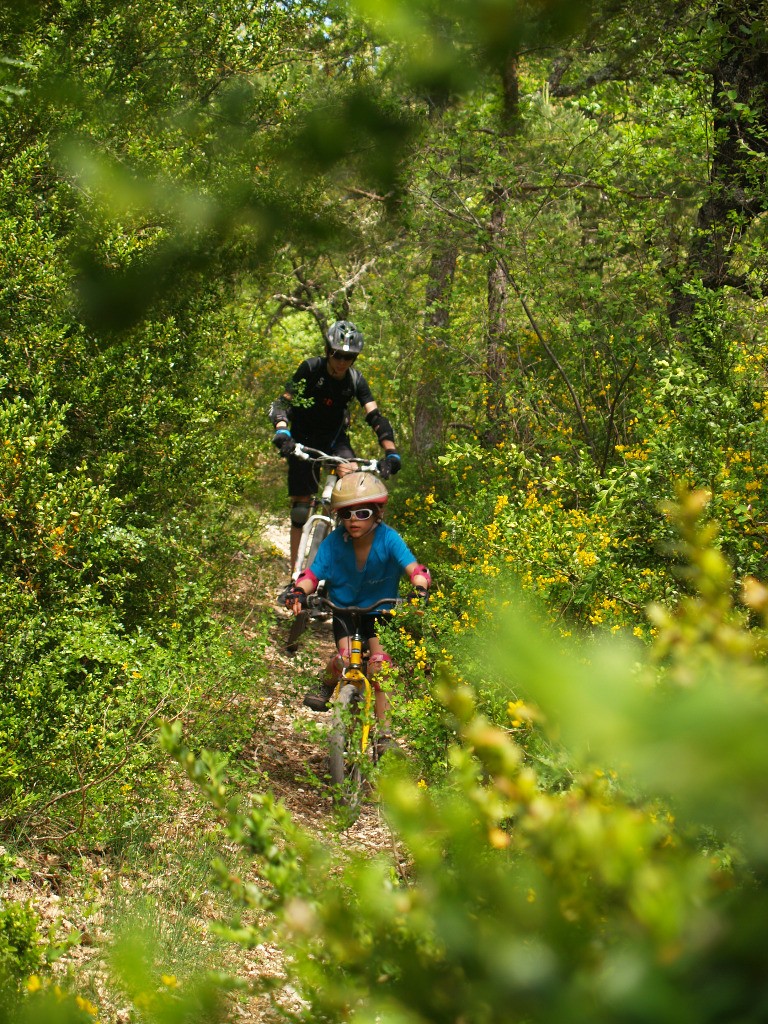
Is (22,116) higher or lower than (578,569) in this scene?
higher

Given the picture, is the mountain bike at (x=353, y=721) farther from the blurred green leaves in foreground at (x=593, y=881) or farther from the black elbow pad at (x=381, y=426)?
the blurred green leaves in foreground at (x=593, y=881)

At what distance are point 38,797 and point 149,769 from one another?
0.79 m

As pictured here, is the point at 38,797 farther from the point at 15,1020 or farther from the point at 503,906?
the point at 503,906

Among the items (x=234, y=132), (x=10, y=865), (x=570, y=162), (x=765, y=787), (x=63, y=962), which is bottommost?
(x=63, y=962)

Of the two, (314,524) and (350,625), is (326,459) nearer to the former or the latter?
(314,524)

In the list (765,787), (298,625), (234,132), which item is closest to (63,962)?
(765,787)

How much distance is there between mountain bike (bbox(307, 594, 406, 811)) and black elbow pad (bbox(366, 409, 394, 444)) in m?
2.36

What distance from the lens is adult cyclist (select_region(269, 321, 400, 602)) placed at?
25.2 ft

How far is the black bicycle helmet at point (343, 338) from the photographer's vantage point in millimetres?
7590

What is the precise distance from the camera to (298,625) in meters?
7.33

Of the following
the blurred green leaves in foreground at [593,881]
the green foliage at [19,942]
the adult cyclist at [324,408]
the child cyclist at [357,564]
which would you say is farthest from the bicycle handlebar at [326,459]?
the blurred green leaves in foreground at [593,881]

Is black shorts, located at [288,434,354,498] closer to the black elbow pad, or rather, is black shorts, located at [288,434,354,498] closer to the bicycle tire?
the black elbow pad

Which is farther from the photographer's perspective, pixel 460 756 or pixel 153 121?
pixel 153 121

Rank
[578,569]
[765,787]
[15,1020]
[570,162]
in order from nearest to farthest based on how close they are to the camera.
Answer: [765,787]
[15,1020]
[578,569]
[570,162]
